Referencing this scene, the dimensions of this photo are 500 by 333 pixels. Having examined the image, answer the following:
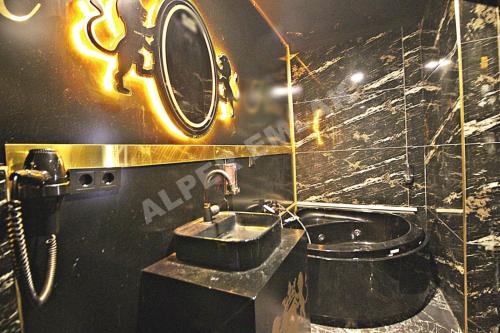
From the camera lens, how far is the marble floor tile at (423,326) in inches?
66.4

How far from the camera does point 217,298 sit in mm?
798

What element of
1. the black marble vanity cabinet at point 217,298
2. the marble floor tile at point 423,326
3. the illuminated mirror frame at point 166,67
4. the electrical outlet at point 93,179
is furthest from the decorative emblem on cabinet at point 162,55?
the marble floor tile at point 423,326

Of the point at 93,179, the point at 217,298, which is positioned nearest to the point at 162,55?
the point at 93,179

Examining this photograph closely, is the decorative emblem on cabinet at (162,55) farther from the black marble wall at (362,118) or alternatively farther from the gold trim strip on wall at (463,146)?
the black marble wall at (362,118)

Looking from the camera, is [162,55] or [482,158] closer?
[162,55]

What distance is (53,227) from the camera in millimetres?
628

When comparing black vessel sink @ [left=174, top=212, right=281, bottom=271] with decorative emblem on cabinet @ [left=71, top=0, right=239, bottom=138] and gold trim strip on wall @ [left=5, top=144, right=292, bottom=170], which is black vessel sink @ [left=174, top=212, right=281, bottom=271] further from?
decorative emblem on cabinet @ [left=71, top=0, right=239, bottom=138]

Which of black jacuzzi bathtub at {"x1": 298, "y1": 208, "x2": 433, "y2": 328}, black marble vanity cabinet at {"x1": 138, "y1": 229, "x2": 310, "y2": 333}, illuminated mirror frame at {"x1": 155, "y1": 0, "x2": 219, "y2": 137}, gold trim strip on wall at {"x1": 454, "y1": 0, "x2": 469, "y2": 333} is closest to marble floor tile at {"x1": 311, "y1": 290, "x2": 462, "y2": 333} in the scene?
black jacuzzi bathtub at {"x1": 298, "y1": 208, "x2": 433, "y2": 328}

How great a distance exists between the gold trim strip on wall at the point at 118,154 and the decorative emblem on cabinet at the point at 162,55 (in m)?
0.11

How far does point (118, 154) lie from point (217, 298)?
0.66 m

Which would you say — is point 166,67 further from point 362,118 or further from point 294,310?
point 362,118

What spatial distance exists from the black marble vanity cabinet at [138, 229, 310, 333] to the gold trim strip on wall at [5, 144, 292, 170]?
0.48m

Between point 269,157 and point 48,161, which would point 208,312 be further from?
point 269,157

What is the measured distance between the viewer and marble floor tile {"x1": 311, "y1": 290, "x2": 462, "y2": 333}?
1.69 m
